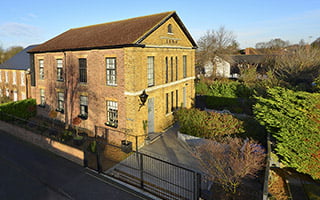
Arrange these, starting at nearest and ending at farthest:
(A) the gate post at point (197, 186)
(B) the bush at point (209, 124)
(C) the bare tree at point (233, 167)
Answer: (A) the gate post at point (197, 186) → (C) the bare tree at point (233, 167) → (B) the bush at point (209, 124)

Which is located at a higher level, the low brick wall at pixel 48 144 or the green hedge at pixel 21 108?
the green hedge at pixel 21 108

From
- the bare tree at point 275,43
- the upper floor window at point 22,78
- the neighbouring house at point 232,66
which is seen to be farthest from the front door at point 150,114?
the bare tree at point 275,43

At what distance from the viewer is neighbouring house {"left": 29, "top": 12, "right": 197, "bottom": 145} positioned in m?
13.4

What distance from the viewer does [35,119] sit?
65.6 ft

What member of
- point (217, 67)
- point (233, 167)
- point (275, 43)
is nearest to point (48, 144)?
point (233, 167)

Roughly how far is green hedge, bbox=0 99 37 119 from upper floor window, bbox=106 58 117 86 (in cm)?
966

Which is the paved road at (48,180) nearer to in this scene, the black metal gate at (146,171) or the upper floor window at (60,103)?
the black metal gate at (146,171)

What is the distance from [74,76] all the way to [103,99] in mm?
3697

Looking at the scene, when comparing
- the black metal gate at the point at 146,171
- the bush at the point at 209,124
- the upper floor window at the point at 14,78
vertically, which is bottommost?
the black metal gate at the point at 146,171

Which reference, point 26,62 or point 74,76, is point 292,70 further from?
point 26,62

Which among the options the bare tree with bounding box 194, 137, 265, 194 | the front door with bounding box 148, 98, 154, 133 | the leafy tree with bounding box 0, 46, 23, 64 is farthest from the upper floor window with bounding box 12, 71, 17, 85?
the leafy tree with bounding box 0, 46, 23, 64

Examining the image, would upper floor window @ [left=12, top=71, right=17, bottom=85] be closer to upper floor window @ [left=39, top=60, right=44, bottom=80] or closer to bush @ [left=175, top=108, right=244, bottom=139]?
upper floor window @ [left=39, top=60, right=44, bottom=80]

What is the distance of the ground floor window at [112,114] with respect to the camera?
1436 centimetres

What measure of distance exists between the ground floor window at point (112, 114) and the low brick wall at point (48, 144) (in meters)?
3.20
